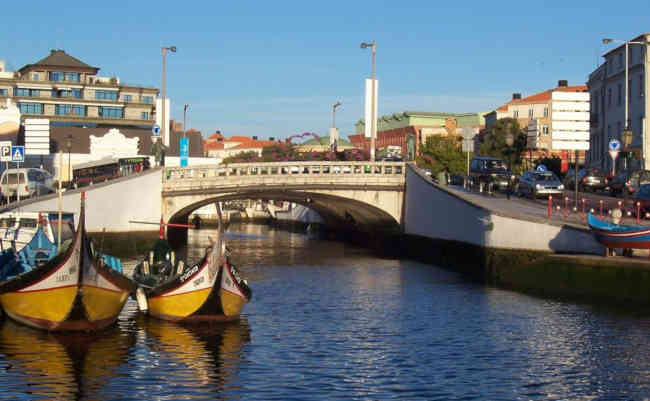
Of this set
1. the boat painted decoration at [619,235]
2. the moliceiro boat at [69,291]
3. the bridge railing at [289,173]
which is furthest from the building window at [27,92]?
the boat painted decoration at [619,235]

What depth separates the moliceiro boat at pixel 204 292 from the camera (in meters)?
31.5

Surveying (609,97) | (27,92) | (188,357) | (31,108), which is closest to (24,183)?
(188,357)

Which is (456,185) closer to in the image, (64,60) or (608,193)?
(608,193)

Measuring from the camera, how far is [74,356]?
27.1 meters

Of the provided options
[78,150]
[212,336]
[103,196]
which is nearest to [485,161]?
[103,196]

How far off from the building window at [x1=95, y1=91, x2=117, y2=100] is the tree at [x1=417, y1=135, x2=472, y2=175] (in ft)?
144

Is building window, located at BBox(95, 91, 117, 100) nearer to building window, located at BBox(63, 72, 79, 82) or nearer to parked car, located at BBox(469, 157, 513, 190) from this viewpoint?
building window, located at BBox(63, 72, 79, 82)

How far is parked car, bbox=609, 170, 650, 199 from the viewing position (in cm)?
6069

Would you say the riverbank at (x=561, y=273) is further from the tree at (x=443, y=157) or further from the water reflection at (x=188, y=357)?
the tree at (x=443, y=157)

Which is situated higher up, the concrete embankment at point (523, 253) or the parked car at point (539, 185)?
the parked car at point (539, 185)

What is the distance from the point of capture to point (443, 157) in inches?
4552

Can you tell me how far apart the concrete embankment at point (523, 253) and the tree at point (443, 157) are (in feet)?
179

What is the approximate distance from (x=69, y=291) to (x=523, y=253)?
866 inches

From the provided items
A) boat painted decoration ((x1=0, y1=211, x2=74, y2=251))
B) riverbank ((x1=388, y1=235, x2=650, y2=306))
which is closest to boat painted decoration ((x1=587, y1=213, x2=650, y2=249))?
riverbank ((x1=388, y1=235, x2=650, y2=306))
